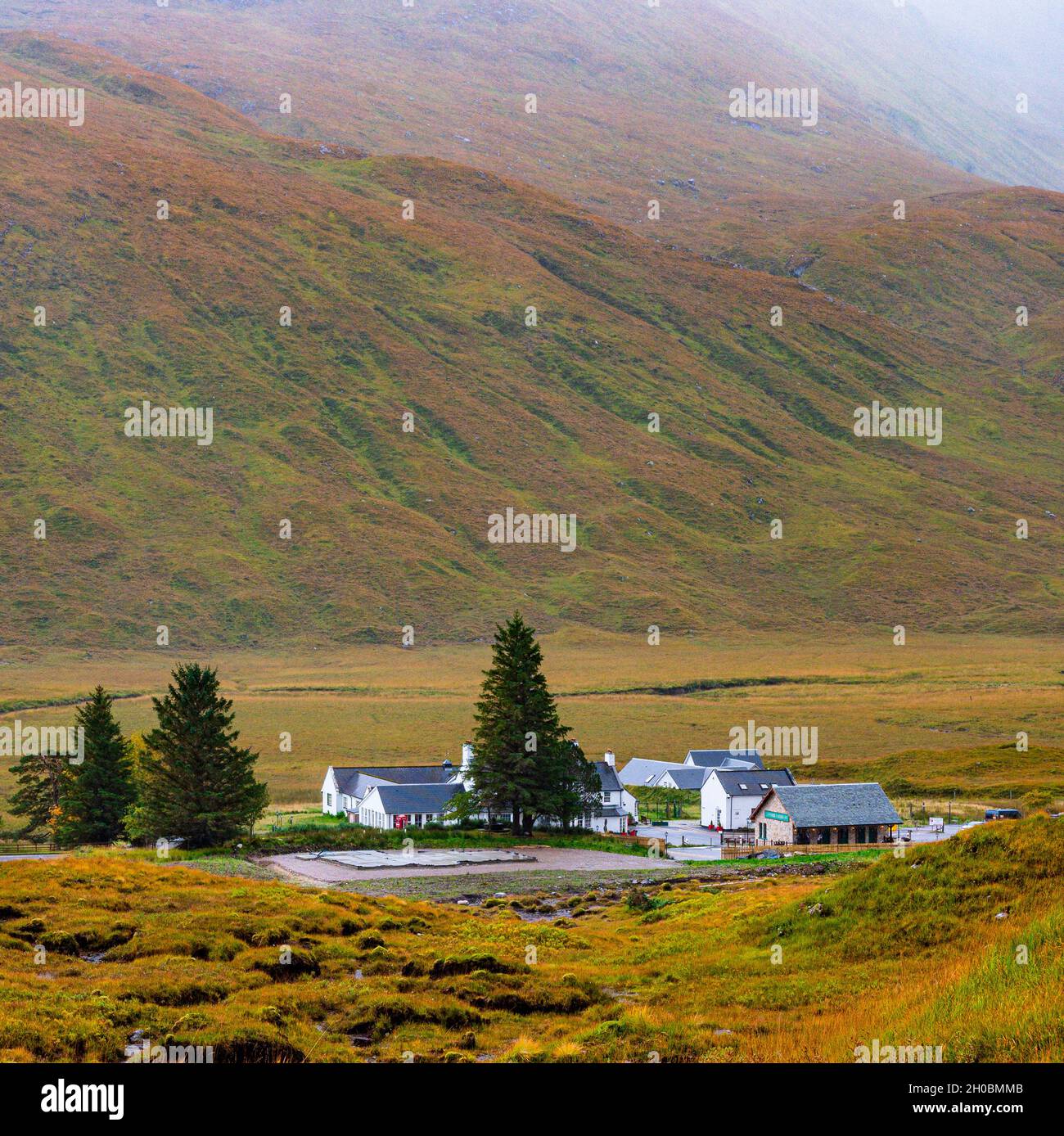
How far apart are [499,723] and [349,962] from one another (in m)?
42.6

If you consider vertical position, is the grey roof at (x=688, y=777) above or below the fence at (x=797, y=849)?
above

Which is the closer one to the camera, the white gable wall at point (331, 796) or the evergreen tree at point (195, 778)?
the evergreen tree at point (195, 778)

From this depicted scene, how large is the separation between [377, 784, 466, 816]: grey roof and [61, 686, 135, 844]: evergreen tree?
16.7 metres

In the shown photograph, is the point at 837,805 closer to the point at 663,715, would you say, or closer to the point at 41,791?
the point at 41,791

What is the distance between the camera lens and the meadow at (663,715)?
118m

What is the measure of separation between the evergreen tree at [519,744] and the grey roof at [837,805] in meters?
14.0

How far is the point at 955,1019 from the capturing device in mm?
18781

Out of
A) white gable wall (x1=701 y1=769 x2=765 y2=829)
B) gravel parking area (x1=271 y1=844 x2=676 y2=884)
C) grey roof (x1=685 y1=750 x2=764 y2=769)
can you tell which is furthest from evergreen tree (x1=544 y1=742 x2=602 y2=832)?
grey roof (x1=685 y1=750 x2=764 y2=769)

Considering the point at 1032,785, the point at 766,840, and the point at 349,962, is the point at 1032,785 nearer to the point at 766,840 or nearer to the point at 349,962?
the point at 766,840

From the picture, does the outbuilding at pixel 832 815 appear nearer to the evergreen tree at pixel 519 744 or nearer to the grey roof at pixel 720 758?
the evergreen tree at pixel 519 744

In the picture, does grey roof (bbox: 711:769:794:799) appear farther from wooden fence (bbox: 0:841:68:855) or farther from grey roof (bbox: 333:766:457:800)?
wooden fence (bbox: 0:841:68:855)

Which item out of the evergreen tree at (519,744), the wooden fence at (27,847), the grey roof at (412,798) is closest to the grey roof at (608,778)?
the grey roof at (412,798)
